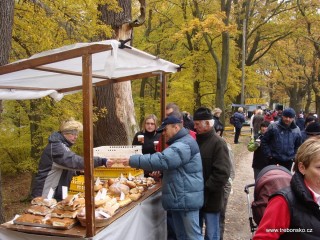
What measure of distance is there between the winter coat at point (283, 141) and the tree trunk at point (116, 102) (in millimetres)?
3669

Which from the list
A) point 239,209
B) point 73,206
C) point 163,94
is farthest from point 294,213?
point 239,209

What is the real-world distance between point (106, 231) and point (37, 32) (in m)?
4.65

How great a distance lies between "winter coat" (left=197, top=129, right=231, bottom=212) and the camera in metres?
4.00

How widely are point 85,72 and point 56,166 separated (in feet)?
4.25

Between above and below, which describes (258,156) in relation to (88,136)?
below

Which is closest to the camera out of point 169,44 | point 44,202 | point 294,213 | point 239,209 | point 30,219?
point 294,213

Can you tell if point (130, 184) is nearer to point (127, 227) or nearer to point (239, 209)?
A: point (127, 227)

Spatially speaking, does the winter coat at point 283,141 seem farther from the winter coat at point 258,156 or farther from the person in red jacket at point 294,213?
the person in red jacket at point 294,213

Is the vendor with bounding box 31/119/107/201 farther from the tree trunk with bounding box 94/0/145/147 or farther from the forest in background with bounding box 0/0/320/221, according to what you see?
the tree trunk with bounding box 94/0/145/147

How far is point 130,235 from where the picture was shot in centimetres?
338

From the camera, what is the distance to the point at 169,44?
2255 centimetres

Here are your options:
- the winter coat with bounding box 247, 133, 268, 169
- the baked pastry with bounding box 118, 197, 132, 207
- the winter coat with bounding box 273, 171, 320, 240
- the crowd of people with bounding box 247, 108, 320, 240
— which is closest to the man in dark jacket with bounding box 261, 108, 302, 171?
the winter coat with bounding box 247, 133, 268, 169

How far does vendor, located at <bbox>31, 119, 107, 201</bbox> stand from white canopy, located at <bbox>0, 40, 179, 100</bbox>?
0.67m

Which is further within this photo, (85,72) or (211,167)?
(211,167)
